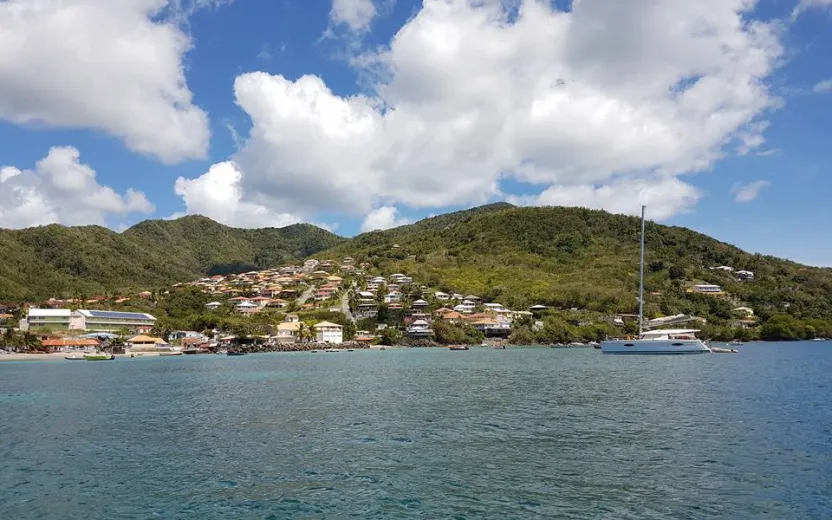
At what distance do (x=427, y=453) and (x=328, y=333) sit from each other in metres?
94.4

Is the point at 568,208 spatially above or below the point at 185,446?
above

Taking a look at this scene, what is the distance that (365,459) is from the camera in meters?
18.2

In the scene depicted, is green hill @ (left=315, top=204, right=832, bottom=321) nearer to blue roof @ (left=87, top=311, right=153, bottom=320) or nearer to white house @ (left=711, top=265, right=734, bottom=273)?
white house @ (left=711, top=265, right=734, bottom=273)

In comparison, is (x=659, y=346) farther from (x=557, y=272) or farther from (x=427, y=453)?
(x=557, y=272)

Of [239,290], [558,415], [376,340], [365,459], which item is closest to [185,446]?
[365,459]

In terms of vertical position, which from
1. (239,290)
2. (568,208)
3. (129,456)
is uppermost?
(568,208)

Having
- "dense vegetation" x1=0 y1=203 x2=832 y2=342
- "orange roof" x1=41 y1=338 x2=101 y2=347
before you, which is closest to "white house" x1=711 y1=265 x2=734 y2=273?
"dense vegetation" x1=0 y1=203 x2=832 y2=342

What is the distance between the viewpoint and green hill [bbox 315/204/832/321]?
131125mm

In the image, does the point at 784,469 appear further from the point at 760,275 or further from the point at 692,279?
the point at 760,275

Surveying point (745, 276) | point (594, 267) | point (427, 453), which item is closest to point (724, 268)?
point (745, 276)

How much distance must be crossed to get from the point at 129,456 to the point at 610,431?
57.1 ft

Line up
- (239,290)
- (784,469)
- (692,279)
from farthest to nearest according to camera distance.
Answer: (239,290) < (692,279) < (784,469)

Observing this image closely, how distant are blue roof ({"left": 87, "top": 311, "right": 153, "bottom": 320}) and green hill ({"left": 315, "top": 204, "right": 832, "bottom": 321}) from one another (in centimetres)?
6978

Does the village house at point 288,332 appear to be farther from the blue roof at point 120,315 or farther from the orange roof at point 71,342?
the orange roof at point 71,342
